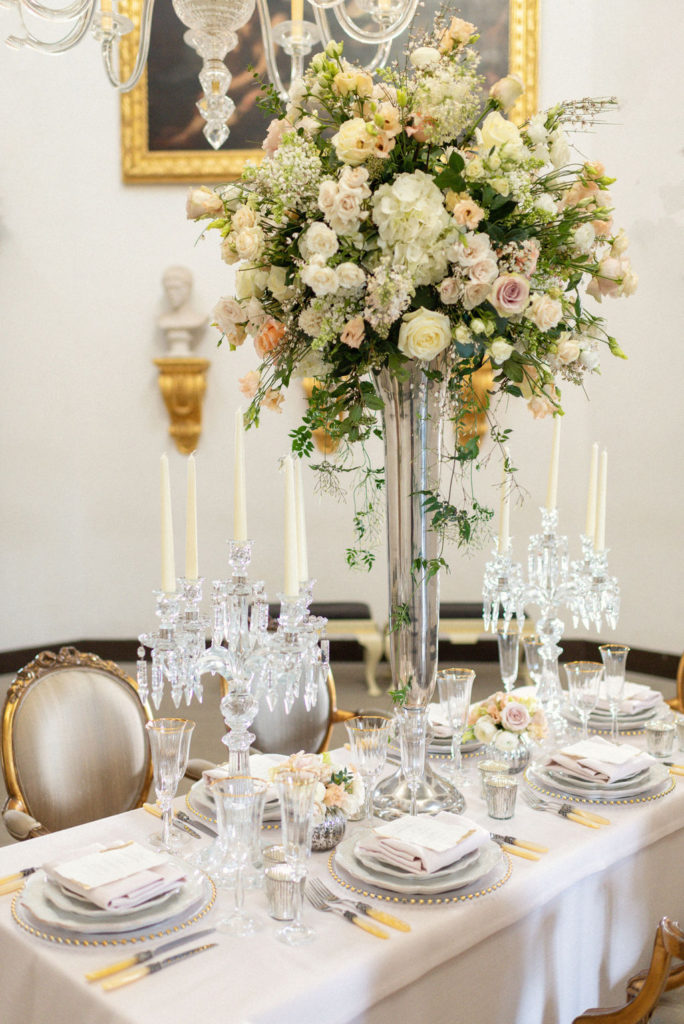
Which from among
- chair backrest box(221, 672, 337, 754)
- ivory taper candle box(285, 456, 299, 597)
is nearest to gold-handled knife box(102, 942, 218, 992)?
ivory taper candle box(285, 456, 299, 597)

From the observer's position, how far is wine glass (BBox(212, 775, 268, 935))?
5.00ft

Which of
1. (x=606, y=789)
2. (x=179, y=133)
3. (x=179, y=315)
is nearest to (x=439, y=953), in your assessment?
(x=606, y=789)

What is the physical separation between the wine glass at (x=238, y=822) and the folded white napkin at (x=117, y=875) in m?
0.12

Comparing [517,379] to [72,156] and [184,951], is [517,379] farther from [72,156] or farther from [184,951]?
[72,156]

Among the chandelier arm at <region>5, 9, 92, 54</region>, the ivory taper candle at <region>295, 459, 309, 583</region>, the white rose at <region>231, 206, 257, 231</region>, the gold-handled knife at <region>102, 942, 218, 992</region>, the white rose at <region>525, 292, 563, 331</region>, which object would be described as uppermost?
the chandelier arm at <region>5, 9, 92, 54</region>

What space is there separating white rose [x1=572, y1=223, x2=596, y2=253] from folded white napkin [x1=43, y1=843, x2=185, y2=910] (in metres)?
1.39

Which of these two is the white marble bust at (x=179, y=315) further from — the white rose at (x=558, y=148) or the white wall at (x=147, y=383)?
the white rose at (x=558, y=148)

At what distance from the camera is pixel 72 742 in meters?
2.55

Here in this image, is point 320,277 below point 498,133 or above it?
below

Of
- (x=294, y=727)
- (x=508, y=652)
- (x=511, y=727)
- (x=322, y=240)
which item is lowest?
(x=294, y=727)

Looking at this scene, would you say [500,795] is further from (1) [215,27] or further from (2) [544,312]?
(1) [215,27]

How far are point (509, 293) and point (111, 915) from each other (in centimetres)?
126

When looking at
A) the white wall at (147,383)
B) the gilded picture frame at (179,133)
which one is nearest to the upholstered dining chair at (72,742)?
the white wall at (147,383)

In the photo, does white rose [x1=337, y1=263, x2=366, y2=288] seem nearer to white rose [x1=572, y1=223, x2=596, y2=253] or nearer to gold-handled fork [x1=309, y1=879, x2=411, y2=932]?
white rose [x1=572, y1=223, x2=596, y2=253]
